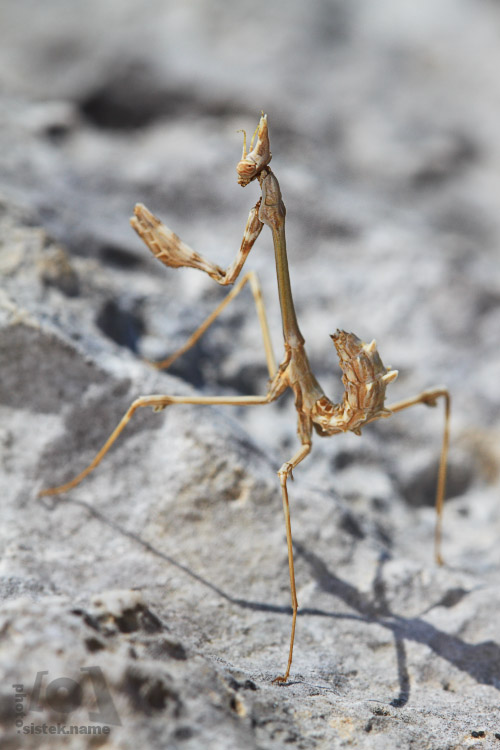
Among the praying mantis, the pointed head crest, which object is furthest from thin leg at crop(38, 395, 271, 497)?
the pointed head crest

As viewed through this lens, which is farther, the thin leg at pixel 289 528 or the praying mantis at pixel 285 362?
the praying mantis at pixel 285 362

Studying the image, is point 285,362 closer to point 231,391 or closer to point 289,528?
point 289,528

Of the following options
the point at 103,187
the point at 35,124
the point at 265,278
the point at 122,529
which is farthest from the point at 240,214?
the point at 122,529

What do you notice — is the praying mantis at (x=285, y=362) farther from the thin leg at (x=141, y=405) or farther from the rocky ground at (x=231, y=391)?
the rocky ground at (x=231, y=391)

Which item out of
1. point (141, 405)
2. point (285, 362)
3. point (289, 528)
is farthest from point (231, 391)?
point (289, 528)

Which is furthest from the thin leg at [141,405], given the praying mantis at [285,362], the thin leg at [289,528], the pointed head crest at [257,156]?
the pointed head crest at [257,156]

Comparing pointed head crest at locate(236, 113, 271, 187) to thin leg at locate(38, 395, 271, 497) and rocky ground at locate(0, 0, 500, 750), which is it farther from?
rocky ground at locate(0, 0, 500, 750)
